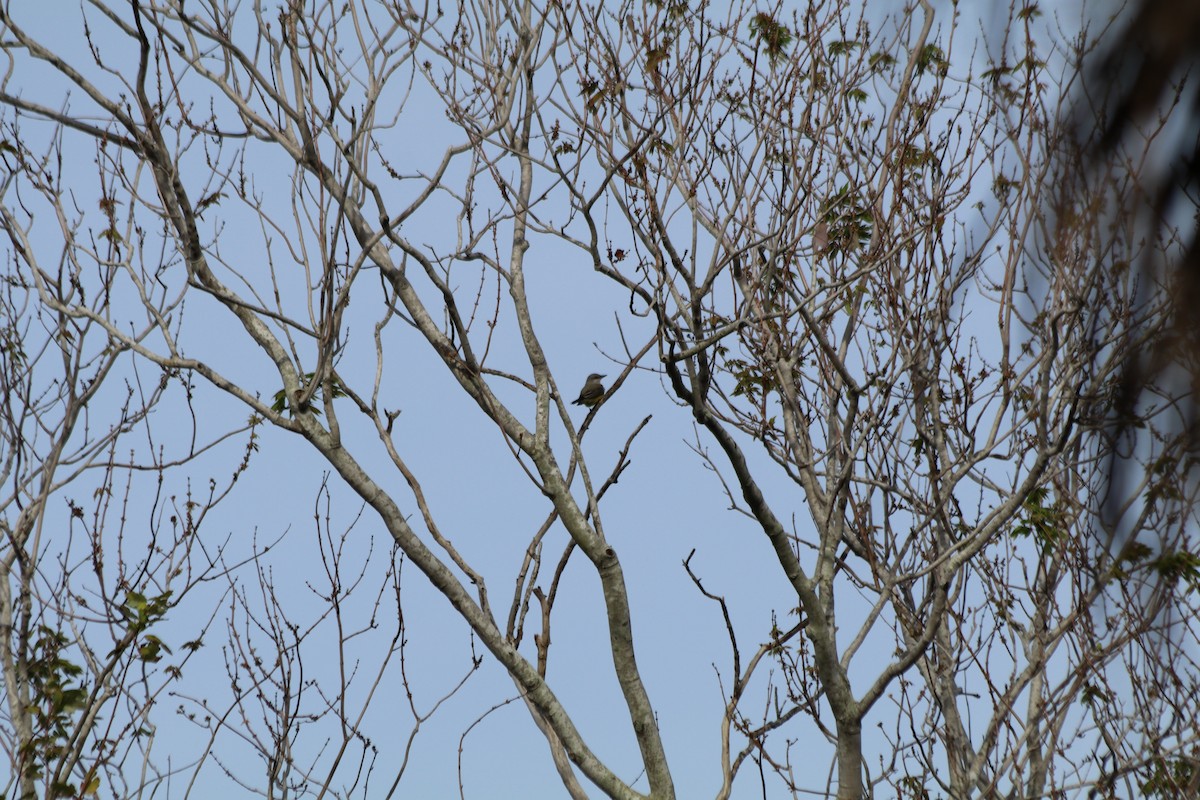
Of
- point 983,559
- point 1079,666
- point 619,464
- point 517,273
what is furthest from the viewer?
point 983,559

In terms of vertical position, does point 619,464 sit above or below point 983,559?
below

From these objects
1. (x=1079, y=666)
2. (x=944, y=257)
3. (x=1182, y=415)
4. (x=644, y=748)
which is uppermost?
(x=944, y=257)

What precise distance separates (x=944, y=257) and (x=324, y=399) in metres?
3.52

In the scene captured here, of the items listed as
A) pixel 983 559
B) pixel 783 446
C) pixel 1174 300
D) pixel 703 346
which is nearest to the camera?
pixel 1174 300

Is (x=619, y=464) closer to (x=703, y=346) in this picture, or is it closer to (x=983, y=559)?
(x=703, y=346)

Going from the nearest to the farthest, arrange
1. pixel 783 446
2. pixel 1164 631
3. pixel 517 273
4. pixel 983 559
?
1. pixel 1164 631
2. pixel 517 273
3. pixel 783 446
4. pixel 983 559

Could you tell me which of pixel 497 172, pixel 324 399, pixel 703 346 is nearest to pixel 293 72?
pixel 497 172

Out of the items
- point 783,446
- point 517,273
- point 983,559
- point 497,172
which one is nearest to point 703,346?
point 517,273

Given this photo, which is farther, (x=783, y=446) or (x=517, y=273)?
(x=783, y=446)

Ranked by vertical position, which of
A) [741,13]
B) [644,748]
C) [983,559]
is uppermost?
[741,13]

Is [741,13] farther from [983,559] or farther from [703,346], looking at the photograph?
[983,559]

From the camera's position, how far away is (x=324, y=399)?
4.73m

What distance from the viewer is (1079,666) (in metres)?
6.05

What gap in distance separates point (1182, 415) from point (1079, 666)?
5853 millimetres
